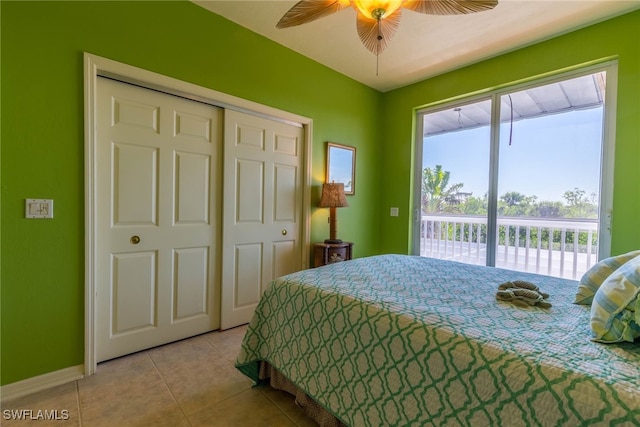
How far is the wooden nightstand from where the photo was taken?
2914 mm

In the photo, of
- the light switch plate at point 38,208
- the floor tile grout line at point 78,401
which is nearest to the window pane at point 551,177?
the floor tile grout line at point 78,401

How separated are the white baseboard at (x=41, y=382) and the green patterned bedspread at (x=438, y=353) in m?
1.08

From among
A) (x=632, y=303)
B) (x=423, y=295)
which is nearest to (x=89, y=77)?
(x=423, y=295)

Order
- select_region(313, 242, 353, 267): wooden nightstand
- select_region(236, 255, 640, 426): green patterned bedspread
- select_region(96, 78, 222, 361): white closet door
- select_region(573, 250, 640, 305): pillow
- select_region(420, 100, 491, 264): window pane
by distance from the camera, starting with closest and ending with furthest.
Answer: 1. select_region(236, 255, 640, 426): green patterned bedspread
2. select_region(573, 250, 640, 305): pillow
3. select_region(96, 78, 222, 361): white closet door
4. select_region(313, 242, 353, 267): wooden nightstand
5. select_region(420, 100, 491, 264): window pane

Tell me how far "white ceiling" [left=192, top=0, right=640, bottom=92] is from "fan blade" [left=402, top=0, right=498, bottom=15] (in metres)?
0.86

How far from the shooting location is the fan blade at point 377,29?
5.41 feet

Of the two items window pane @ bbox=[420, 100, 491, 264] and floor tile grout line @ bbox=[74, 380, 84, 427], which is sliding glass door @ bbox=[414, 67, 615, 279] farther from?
floor tile grout line @ bbox=[74, 380, 84, 427]

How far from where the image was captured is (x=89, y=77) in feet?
5.78

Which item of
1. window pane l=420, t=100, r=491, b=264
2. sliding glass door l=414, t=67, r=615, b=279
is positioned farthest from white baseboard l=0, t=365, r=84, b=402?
window pane l=420, t=100, r=491, b=264

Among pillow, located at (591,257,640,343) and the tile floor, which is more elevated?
pillow, located at (591,257,640,343)

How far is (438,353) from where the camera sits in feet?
3.14

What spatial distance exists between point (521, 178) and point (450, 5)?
2073 millimetres

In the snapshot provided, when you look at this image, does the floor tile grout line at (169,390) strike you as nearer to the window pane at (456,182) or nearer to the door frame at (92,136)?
the door frame at (92,136)

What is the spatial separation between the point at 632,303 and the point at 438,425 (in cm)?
73
